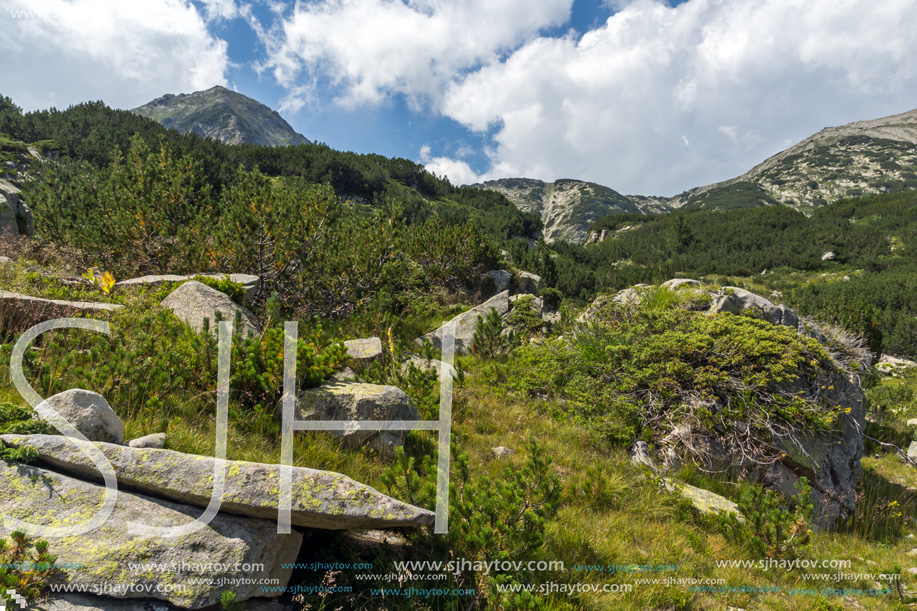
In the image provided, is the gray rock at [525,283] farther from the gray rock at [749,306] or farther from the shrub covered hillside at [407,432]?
the gray rock at [749,306]

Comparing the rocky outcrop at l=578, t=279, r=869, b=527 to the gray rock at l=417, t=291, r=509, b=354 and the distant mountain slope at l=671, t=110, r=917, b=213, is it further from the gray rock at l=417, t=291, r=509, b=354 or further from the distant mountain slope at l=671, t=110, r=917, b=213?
the distant mountain slope at l=671, t=110, r=917, b=213

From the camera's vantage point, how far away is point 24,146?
27.2 metres

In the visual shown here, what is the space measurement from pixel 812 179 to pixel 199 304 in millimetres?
181772

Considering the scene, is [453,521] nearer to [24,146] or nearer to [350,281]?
[350,281]

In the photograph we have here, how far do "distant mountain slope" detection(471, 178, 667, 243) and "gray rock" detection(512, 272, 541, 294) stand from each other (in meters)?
124

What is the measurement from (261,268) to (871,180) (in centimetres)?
17044

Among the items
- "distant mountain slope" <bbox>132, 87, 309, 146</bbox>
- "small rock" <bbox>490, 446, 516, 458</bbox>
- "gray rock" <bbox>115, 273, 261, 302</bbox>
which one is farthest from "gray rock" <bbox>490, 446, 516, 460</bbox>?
"distant mountain slope" <bbox>132, 87, 309, 146</bbox>

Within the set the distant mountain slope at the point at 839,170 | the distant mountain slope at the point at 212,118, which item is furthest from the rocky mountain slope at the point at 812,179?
the distant mountain slope at the point at 212,118

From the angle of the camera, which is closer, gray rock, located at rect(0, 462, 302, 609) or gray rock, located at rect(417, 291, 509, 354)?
gray rock, located at rect(0, 462, 302, 609)

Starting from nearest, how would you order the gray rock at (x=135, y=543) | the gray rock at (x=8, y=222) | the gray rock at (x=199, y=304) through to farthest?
the gray rock at (x=135, y=543)
the gray rock at (x=199, y=304)
the gray rock at (x=8, y=222)

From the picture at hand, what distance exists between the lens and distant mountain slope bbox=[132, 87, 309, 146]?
15062cm

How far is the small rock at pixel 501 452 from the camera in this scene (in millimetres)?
5123

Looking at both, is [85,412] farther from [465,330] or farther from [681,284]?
[681,284]

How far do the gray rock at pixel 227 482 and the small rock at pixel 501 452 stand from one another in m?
2.74
